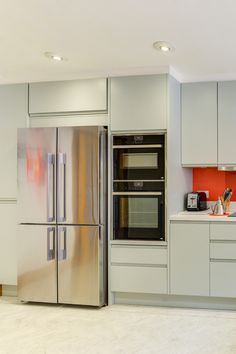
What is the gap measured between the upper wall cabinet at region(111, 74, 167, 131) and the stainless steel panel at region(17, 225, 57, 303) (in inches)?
49.4

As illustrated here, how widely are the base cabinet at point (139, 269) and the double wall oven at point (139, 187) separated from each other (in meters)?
0.12

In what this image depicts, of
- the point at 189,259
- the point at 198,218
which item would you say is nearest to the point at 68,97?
the point at 198,218

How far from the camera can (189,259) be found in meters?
4.19

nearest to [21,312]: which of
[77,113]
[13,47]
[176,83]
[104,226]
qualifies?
[104,226]

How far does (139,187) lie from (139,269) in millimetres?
782

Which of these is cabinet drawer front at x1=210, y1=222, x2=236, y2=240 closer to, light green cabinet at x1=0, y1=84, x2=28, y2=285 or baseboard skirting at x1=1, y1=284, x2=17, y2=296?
light green cabinet at x1=0, y1=84, x2=28, y2=285

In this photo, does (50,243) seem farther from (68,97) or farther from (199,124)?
(199,124)

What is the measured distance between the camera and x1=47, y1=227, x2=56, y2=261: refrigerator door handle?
430cm

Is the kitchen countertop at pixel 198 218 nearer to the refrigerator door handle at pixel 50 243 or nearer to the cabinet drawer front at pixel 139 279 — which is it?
the cabinet drawer front at pixel 139 279

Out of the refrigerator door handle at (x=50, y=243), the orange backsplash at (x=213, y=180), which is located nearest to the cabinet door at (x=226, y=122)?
the orange backsplash at (x=213, y=180)

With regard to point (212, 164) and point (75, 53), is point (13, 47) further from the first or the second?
point (212, 164)

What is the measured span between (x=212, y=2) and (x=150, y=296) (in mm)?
2755

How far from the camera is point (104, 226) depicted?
4309mm

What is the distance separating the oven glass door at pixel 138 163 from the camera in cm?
425
